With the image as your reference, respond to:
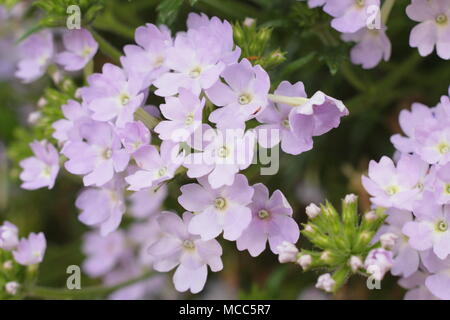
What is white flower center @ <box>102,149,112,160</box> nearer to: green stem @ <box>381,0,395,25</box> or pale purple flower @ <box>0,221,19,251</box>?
pale purple flower @ <box>0,221,19,251</box>

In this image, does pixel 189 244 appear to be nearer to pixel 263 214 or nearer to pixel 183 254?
pixel 183 254

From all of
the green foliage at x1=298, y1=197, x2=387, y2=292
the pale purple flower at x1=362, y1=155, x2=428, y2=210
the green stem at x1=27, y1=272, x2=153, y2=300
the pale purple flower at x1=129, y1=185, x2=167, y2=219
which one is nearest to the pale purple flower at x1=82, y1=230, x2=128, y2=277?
the pale purple flower at x1=129, y1=185, x2=167, y2=219

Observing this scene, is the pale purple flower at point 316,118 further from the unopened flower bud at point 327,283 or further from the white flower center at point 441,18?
the white flower center at point 441,18

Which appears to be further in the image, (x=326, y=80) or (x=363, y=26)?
(x=326, y=80)

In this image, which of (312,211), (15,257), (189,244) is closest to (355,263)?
(312,211)

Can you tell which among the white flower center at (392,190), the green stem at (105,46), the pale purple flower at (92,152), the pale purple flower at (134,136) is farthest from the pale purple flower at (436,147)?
the green stem at (105,46)
